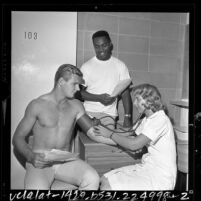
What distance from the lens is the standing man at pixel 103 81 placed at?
205cm

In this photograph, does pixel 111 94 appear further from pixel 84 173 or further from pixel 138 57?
pixel 84 173

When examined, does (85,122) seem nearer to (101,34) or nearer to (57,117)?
(57,117)

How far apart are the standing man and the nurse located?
0.16 meters

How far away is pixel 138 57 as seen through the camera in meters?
2.11

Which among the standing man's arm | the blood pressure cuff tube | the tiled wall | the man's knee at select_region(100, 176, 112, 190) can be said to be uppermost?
the tiled wall

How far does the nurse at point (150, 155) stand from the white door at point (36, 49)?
0.73 metres

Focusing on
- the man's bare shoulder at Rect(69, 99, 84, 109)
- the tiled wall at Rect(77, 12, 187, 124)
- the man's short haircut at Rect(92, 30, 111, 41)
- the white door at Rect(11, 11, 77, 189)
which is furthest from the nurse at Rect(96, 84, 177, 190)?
the white door at Rect(11, 11, 77, 189)

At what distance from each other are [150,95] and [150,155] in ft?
1.64

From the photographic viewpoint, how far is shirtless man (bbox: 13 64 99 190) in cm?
197

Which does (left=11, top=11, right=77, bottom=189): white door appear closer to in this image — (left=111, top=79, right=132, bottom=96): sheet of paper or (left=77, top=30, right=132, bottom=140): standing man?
(left=77, top=30, right=132, bottom=140): standing man

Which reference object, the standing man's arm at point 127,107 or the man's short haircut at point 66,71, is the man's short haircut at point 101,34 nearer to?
the man's short haircut at point 66,71

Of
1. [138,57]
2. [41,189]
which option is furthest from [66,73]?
[41,189]

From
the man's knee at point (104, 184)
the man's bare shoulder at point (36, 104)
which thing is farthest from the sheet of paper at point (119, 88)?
the man's knee at point (104, 184)

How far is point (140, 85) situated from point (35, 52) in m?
0.93
